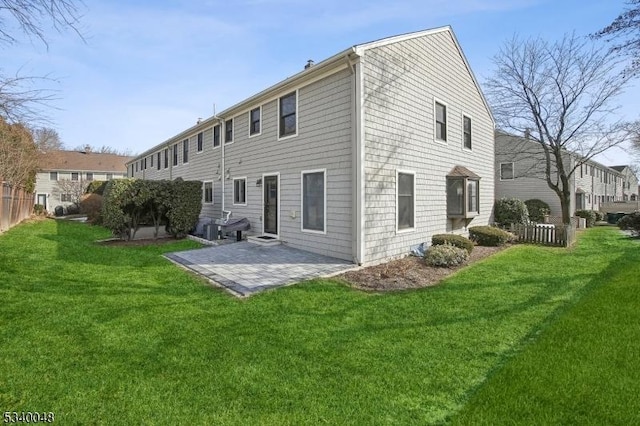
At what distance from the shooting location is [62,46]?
5.69 meters

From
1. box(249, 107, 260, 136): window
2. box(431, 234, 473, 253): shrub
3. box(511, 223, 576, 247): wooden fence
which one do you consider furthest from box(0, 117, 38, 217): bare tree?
box(511, 223, 576, 247): wooden fence

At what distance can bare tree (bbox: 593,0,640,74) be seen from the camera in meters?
6.20

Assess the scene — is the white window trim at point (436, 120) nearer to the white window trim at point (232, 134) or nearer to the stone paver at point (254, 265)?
the stone paver at point (254, 265)

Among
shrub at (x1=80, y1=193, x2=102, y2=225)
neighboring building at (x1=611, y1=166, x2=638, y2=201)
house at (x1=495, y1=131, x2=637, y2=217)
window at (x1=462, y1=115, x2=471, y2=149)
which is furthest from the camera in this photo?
neighboring building at (x1=611, y1=166, x2=638, y2=201)

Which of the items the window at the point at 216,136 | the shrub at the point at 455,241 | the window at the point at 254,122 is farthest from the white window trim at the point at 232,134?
the shrub at the point at 455,241

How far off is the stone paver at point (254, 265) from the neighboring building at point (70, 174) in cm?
3249

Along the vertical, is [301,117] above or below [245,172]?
above

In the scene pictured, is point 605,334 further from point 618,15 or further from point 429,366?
point 618,15

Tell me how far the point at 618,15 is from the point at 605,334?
5636mm

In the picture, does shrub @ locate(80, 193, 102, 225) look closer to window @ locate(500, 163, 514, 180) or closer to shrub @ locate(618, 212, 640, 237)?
shrub @ locate(618, 212, 640, 237)

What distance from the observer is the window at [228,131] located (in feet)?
48.8

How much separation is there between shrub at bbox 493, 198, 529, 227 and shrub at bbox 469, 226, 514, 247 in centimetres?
387

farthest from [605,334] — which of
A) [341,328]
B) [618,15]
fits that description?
[618,15]

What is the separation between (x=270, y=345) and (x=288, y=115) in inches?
330
